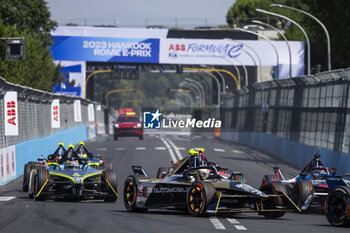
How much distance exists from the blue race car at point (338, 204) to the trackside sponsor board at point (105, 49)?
55.9 meters

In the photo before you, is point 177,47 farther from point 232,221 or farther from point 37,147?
point 232,221

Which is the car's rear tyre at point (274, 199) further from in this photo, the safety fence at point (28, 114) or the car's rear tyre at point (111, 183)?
the safety fence at point (28, 114)

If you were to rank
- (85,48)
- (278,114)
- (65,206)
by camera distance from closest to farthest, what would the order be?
(65,206), (278,114), (85,48)

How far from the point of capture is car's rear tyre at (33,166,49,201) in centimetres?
1697

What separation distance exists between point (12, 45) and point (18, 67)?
15.5m

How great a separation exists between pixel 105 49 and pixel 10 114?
43.6 m

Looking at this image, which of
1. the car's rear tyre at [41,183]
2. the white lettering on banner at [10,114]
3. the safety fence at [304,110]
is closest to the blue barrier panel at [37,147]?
the white lettering on banner at [10,114]

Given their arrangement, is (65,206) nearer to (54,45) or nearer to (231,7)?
(54,45)

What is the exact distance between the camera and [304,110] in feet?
112

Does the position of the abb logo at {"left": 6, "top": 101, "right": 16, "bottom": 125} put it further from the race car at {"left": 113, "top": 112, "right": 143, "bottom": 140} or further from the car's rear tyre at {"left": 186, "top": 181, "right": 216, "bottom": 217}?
the race car at {"left": 113, "top": 112, "right": 143, "bottom": 140}

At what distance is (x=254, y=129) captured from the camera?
4703 centimetres

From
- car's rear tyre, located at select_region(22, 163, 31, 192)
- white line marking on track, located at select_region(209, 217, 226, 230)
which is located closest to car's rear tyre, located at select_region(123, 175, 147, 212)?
white line marking on track, located at select_region(209, 217, 226, 230)

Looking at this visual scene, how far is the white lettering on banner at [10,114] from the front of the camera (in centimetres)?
2395

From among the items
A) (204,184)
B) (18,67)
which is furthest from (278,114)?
(204,184)
